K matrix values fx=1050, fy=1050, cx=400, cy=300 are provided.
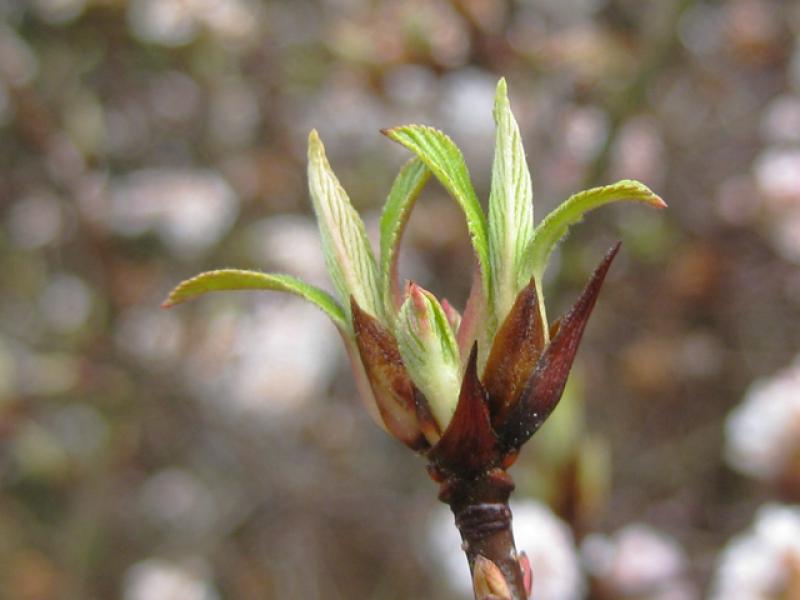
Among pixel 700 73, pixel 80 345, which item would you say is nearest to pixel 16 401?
pixel 80 345

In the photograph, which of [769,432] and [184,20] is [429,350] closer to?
[769,432]

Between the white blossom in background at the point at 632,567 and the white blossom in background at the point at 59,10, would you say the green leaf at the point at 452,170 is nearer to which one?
the white blossom in background at the point at 632,567

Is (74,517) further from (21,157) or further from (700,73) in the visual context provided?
(700,73)

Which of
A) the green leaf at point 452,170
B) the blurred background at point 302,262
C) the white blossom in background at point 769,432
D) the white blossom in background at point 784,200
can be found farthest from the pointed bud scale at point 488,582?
the white blossom in background at point 784,200

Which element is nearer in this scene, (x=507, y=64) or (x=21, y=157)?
(x=507, y=64)

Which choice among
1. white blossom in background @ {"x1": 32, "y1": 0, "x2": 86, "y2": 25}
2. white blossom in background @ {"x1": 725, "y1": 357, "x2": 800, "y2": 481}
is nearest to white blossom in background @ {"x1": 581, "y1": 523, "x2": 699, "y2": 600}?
white blossom in background @ {"x1": 725, "y1": 357, "x2": 800, "y2": 481}

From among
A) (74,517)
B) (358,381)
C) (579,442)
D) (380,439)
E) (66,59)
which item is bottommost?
(358,381)
